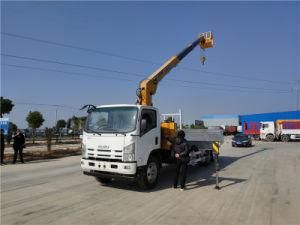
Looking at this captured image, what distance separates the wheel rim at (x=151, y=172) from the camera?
9016mm

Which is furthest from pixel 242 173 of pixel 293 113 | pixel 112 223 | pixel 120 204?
pixel 293 113

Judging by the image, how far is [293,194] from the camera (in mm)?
8383

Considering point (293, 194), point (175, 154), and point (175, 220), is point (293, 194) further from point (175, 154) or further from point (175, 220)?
point (175, 220)

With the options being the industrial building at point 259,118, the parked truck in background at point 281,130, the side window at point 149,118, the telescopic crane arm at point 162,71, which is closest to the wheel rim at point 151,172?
the side window at point 149,118

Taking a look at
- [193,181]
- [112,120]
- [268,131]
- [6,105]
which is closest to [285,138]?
[268,131]

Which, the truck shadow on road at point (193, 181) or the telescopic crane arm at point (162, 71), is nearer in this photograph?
the truck shadow on road at point (193, 181)

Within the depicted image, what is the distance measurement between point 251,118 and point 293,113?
13.2 metres

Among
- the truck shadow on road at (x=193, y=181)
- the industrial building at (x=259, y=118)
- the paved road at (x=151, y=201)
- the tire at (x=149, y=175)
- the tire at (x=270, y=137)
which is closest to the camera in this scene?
the paved road at (x=151, y=201)

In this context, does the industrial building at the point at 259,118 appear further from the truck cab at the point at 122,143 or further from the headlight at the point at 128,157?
the headlight at the point at 128,157

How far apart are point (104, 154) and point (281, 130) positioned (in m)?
36.7

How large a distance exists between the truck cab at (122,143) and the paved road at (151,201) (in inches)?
23.6

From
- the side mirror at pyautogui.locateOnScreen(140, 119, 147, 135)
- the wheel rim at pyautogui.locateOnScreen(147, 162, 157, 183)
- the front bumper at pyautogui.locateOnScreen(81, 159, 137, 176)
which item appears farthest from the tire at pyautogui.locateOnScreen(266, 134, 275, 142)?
the front bumper at pyautogui.locateOnScreen(81, 159, 137, 176)

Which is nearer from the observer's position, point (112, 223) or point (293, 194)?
point (112, 223)

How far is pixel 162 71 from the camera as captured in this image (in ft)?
45.6
